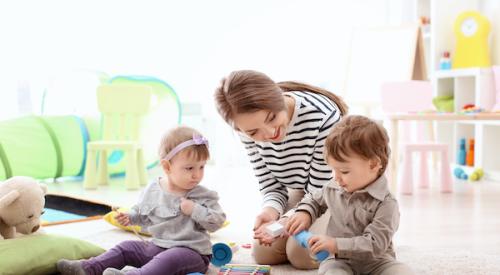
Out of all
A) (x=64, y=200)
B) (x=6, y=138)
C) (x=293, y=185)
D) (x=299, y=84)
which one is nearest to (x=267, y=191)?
(x=293, y=185)

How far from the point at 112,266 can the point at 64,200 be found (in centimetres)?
145

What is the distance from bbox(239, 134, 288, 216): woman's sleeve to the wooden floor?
37cm

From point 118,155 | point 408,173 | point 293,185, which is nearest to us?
point 293,185

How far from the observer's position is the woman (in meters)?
1.58

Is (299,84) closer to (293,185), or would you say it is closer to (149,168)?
(293,185)

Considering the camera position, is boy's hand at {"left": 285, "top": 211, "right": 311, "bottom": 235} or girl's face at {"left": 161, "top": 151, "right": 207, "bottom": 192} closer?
boy's hand at {"left": 285, "top": 211, "right": 311, "bottom": 235}

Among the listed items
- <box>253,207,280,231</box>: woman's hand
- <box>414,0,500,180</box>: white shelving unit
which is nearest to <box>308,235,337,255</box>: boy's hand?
<box>253,207,280,231</box>: woman's hand

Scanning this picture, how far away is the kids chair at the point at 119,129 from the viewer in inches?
141

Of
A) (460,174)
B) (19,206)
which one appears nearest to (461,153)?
(460,174)

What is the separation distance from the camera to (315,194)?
162 cm

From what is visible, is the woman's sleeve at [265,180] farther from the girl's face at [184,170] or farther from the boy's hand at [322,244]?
the boy's hand at [322,244]

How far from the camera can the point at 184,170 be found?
5.58 feet

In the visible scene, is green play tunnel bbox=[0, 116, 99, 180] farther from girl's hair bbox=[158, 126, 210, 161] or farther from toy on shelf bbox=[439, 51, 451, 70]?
toy on shelf bbox=[439, 51, 451, 70]

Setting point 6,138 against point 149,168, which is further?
point 149,168
